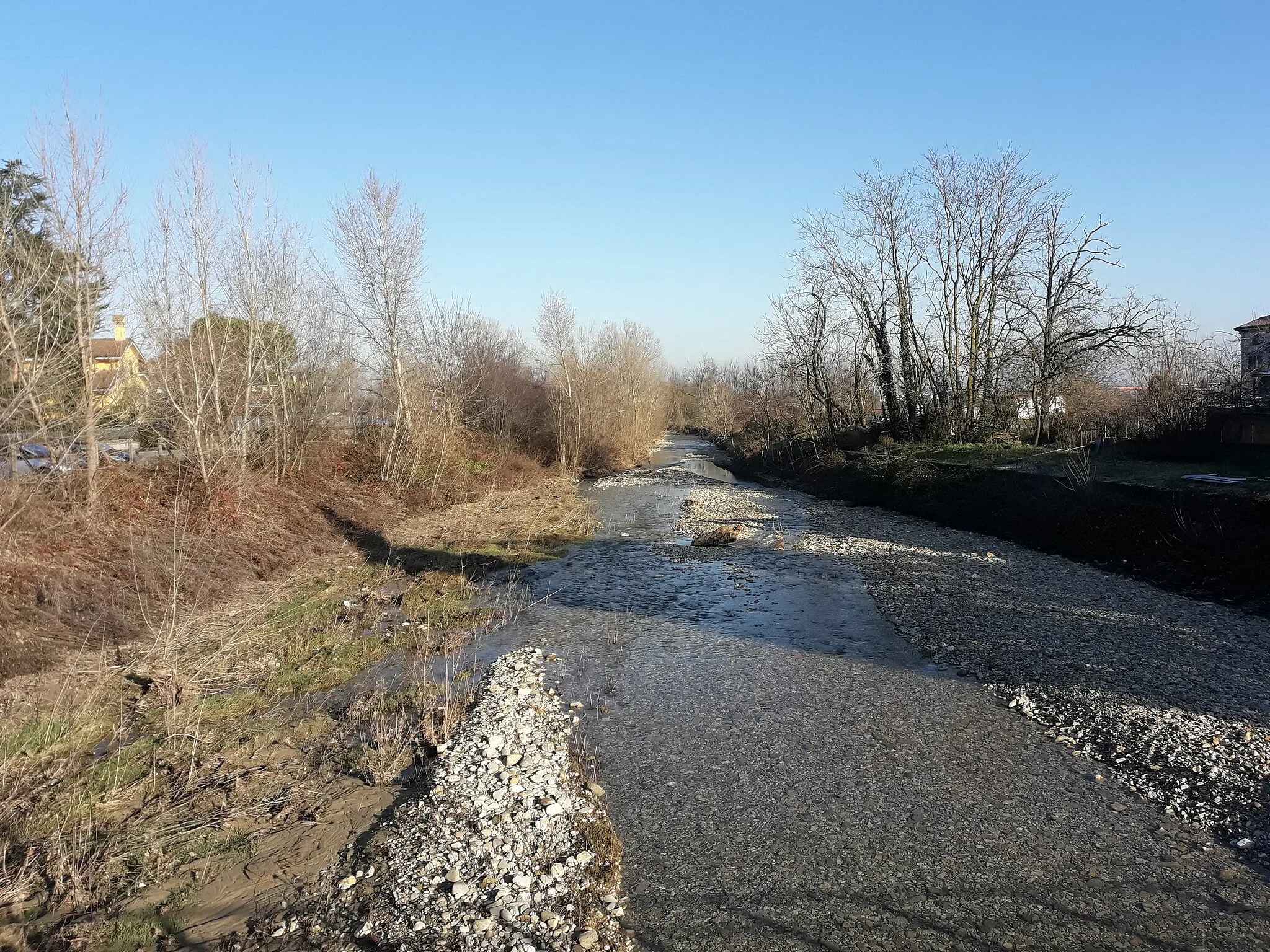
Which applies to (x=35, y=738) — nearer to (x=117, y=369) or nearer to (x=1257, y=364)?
(x=117, y=369)

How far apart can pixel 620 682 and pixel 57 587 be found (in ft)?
28.5

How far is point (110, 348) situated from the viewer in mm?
17156

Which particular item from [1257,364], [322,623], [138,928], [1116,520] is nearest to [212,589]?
[322,623]

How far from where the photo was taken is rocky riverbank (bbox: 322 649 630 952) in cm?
503

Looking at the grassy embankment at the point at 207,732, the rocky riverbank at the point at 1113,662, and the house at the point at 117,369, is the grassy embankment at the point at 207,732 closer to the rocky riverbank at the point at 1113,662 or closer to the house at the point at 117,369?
the house at the point at 117,369

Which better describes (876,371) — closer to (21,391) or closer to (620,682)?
(620,682)

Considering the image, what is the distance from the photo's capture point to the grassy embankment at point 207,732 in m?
5.53

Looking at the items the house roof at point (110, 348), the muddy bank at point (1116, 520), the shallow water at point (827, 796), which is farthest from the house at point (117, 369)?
the muddy bank at point (1116, 520)

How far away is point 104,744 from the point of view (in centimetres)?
811

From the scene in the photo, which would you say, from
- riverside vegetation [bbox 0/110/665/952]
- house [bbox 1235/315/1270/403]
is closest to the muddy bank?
house [bbox 1235/315/1270/403]

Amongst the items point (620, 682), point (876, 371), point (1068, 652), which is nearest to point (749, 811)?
point (620, 682)

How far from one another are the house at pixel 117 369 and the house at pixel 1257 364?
26.6 meters

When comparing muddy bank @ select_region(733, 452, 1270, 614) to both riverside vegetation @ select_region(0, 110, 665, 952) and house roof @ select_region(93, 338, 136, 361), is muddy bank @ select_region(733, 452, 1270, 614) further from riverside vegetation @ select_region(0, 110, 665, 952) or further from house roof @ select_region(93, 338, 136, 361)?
house roof @ select_region(93, 338, 136, 361)

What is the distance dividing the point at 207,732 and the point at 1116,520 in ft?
56.2
